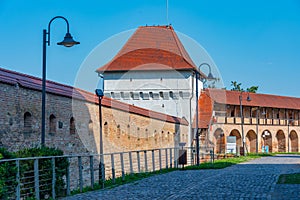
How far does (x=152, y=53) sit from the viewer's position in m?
55.3

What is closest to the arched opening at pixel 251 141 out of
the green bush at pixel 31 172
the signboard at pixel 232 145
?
the signboard at pixel 232 145

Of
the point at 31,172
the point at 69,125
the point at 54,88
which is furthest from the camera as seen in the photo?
the point at 69,125

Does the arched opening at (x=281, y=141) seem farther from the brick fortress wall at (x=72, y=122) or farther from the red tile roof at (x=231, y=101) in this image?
the brick fortress wall at (x=72, y=122)

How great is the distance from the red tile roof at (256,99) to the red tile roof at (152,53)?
5138 millimetres

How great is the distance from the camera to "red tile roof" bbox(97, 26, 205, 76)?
177 feet

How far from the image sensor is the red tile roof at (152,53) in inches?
2125

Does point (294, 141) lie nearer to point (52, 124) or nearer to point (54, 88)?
point (54, 88)

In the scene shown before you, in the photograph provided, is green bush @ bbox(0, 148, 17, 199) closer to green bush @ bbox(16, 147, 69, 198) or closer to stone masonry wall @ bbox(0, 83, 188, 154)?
green bush @ bbox(16, 147, 69, 198)

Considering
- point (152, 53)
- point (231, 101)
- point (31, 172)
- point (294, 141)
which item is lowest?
point (294, 141)

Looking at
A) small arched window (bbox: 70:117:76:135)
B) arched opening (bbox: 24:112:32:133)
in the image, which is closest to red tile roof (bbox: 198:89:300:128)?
small arched window (bbox: 70:117:76:135)

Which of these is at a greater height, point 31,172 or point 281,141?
point 31,172

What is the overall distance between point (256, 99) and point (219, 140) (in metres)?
8.53

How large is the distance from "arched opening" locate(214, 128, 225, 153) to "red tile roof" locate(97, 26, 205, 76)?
7982mm

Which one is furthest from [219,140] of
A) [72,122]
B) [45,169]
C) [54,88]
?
[45,169]
